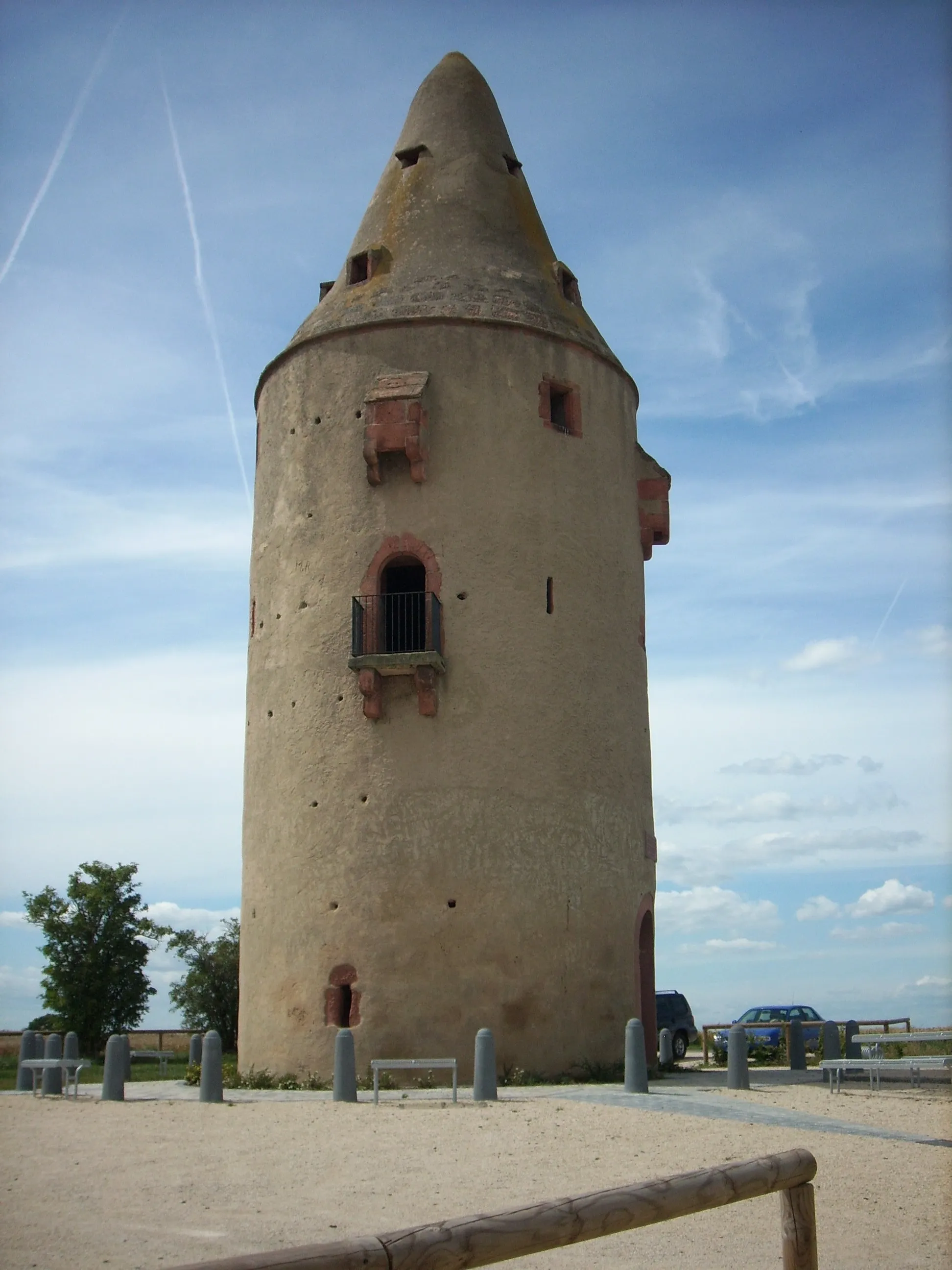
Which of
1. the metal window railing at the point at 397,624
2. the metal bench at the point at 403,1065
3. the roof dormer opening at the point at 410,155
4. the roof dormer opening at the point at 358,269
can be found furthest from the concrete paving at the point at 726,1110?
the roof dormer opening at the point at 410,155

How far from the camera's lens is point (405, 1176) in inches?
429

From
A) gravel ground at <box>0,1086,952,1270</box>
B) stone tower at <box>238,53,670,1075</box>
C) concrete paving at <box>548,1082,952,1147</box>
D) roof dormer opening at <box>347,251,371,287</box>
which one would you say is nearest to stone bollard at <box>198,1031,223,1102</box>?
gravel ground at <box>0,1086,952,1270</box>

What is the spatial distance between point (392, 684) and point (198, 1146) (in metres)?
9.16

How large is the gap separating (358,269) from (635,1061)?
14.3m

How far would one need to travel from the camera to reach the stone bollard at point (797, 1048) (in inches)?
937

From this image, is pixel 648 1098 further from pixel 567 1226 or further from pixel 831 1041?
pixel 567 1226

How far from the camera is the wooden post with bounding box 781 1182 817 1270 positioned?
21.2 ft

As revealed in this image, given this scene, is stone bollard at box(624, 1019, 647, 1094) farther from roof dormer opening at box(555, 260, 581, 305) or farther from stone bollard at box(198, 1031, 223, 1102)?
roof dormer opening at box(555, 260, 581, 305)

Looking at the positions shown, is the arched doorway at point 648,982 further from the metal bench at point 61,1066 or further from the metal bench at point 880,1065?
the metal bench at point 61,1066

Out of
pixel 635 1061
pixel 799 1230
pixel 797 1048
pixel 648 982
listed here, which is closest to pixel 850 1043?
pixel 797 1048

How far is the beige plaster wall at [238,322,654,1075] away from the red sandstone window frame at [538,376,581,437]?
0.23m

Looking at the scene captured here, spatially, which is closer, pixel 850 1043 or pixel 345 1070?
pixel 345 1070

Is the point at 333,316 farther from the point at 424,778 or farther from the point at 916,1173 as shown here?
the point at 916,1173

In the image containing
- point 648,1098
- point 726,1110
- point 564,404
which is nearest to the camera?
point 726,1110
